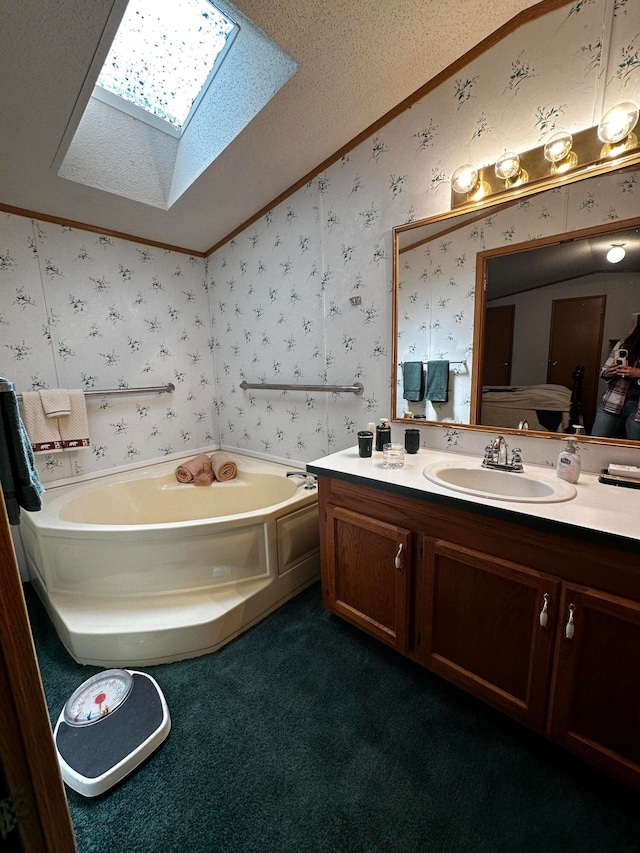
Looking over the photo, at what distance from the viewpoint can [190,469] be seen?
247cm

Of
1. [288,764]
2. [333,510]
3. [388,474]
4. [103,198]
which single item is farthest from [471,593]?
[103,198]

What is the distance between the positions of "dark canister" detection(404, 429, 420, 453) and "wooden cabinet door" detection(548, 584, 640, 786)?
32.9 inches

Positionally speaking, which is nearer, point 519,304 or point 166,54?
point 519,304

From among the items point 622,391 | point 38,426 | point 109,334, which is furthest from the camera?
point 109,334

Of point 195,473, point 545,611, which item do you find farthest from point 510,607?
point 195,473

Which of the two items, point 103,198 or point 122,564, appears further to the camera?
point 103,198

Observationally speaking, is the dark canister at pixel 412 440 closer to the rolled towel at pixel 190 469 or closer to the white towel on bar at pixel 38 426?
the rolled towel at pixel 190 469

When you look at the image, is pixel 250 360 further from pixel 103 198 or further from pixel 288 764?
pixel 288 764

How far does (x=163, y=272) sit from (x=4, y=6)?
4.94 feet

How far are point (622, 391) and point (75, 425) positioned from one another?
2718 millimetres

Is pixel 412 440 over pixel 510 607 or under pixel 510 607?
over

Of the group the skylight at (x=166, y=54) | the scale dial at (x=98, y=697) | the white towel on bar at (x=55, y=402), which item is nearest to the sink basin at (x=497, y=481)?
the scale dial at (x=98, y=697)

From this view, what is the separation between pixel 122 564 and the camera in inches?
64.6

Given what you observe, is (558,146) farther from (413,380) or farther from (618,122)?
(413,380)
